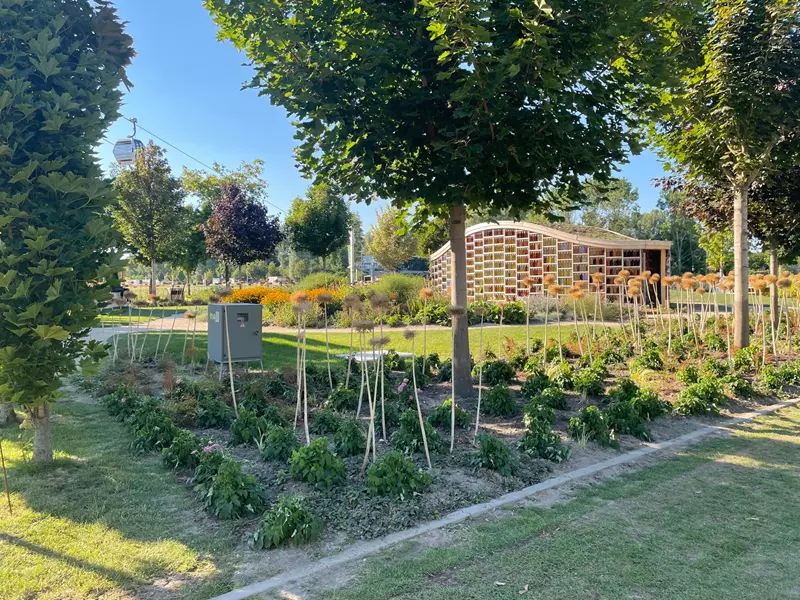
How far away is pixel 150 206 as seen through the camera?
21.1m

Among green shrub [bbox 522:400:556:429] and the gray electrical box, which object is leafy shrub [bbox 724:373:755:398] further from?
the gray electrical box

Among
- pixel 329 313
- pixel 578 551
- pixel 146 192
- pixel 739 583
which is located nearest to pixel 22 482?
pixel 578 551

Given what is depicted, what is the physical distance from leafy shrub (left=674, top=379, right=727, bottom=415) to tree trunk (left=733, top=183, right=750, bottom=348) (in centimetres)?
267

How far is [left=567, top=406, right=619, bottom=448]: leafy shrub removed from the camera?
13.5 feet

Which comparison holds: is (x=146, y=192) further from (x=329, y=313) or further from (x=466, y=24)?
(x=466, y=24)

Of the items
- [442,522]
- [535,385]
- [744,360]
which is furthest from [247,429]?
[744,360]

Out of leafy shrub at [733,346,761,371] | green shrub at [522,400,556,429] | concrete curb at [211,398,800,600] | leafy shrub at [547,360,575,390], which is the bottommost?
concrete curb at [211,398,800,600]

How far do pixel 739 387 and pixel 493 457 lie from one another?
3.91 meters

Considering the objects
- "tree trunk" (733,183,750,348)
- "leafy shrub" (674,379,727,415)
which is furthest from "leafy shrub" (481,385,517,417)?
"tree trunk" (733,183,750,348)

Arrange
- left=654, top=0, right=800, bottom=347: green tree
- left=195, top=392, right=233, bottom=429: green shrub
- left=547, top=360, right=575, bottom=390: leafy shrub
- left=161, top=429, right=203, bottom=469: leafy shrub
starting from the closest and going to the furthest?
left=161, top=429, right=203, bottom=469: leafy shrub < left=195, top=392, right=233, bottom=429: green shrub < left=547, top=360, right=575, bottom=390: leafy shrub < left=654, top=0, right=800, bottom=347: green tree

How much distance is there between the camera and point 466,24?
10.4ft

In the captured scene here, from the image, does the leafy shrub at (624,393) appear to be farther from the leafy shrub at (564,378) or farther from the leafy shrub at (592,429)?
the leafy shrub at (592,429)

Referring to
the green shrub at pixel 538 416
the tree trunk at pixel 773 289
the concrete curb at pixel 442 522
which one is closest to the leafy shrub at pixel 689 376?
the concrete curb at pixel 442 522

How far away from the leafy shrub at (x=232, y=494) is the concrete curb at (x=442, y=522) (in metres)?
0.66
